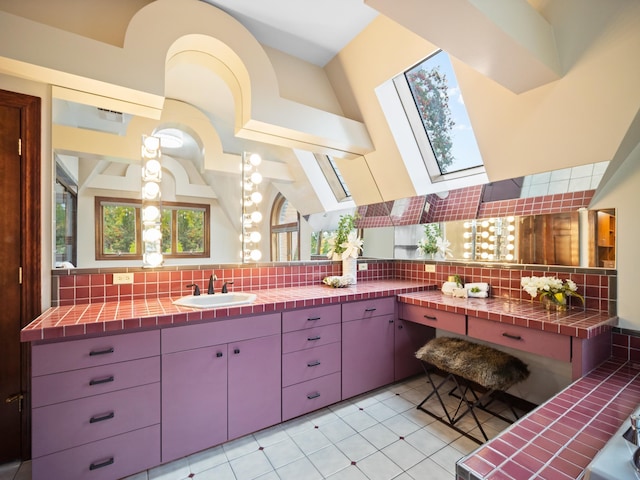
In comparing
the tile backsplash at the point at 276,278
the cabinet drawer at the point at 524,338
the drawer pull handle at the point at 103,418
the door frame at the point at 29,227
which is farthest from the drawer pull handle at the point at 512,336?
the door frame at the point at 29,227

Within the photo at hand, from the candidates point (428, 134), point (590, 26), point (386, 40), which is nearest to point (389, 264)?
point (428, 134)

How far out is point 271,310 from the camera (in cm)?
198

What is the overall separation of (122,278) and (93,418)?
2.77ft

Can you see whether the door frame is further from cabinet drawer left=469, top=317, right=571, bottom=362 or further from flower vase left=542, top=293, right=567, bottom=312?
flower vase left=542, top=293, right=567, bottom=312

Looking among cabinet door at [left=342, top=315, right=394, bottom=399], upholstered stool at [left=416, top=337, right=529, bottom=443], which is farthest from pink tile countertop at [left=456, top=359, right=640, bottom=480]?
cabinet door at [left=342, top=315, right=394, bottom=399]

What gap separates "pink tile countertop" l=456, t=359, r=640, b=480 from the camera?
3.07 ft

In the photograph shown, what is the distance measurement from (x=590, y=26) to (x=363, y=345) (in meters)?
2.46

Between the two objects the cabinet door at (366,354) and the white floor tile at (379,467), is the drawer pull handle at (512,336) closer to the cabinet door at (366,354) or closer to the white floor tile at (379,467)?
the cabinet door at (366,354)

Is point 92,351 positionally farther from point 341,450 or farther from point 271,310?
point 341,450

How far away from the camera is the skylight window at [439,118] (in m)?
2.55

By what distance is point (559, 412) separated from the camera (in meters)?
1.28

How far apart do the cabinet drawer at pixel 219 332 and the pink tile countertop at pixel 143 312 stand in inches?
2.0

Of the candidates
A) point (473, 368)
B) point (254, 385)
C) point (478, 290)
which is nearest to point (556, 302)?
point (478, 290)

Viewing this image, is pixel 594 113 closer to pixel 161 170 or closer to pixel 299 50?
pixel 299 50
